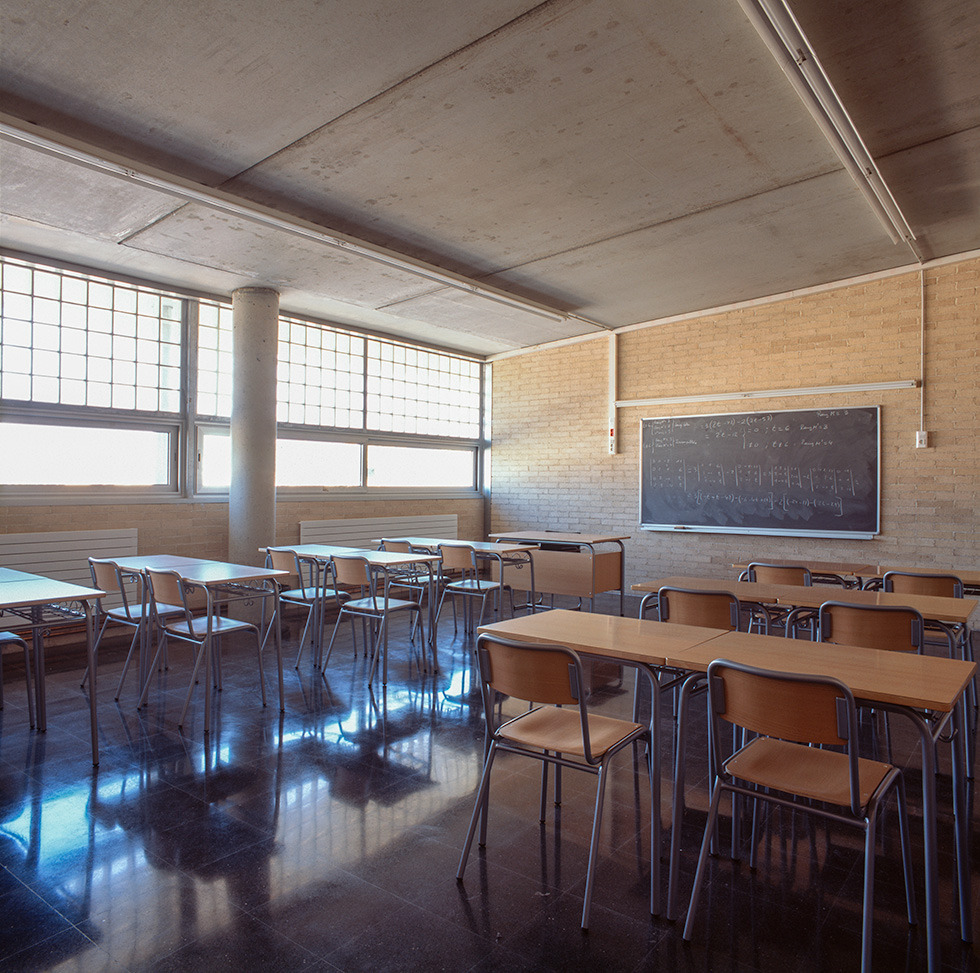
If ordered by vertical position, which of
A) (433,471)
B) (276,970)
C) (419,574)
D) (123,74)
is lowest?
(276,970)

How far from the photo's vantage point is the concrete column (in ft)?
19.5

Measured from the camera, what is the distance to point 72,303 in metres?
5.65

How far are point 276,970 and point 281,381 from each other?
6.11 m

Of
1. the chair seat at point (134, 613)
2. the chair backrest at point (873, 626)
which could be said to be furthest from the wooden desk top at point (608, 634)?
the chair seat at point (134, 613)

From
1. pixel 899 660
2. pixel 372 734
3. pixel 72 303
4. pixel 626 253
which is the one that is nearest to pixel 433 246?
pixel 626 253

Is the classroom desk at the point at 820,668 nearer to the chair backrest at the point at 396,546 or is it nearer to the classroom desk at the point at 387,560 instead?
the classroom desk at the point at 387,560

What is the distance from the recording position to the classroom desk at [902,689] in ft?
5.41

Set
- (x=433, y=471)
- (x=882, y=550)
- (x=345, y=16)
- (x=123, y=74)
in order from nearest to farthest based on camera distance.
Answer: (x=345, y=16), (x=123, y=74), (x=882, y=550), (x=433, y=471)

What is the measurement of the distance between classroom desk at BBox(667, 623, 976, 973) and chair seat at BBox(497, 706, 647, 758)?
203mm

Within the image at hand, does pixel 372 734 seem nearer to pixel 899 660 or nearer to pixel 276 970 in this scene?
pixel 276 970

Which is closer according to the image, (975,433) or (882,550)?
(975,433)

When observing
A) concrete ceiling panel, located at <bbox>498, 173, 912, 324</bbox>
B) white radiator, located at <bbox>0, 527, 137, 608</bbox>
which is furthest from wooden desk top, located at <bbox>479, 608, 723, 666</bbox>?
white radiator, located at <bbox>0, 527, 137, 608</bbox>

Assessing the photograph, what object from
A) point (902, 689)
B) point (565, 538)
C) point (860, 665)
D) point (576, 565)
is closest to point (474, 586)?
point (565, 538)

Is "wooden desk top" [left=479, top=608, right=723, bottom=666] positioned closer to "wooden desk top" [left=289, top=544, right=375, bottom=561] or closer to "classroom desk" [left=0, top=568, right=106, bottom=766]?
"classroom desk" [left=0, top=568, right=106, bottom=766]
